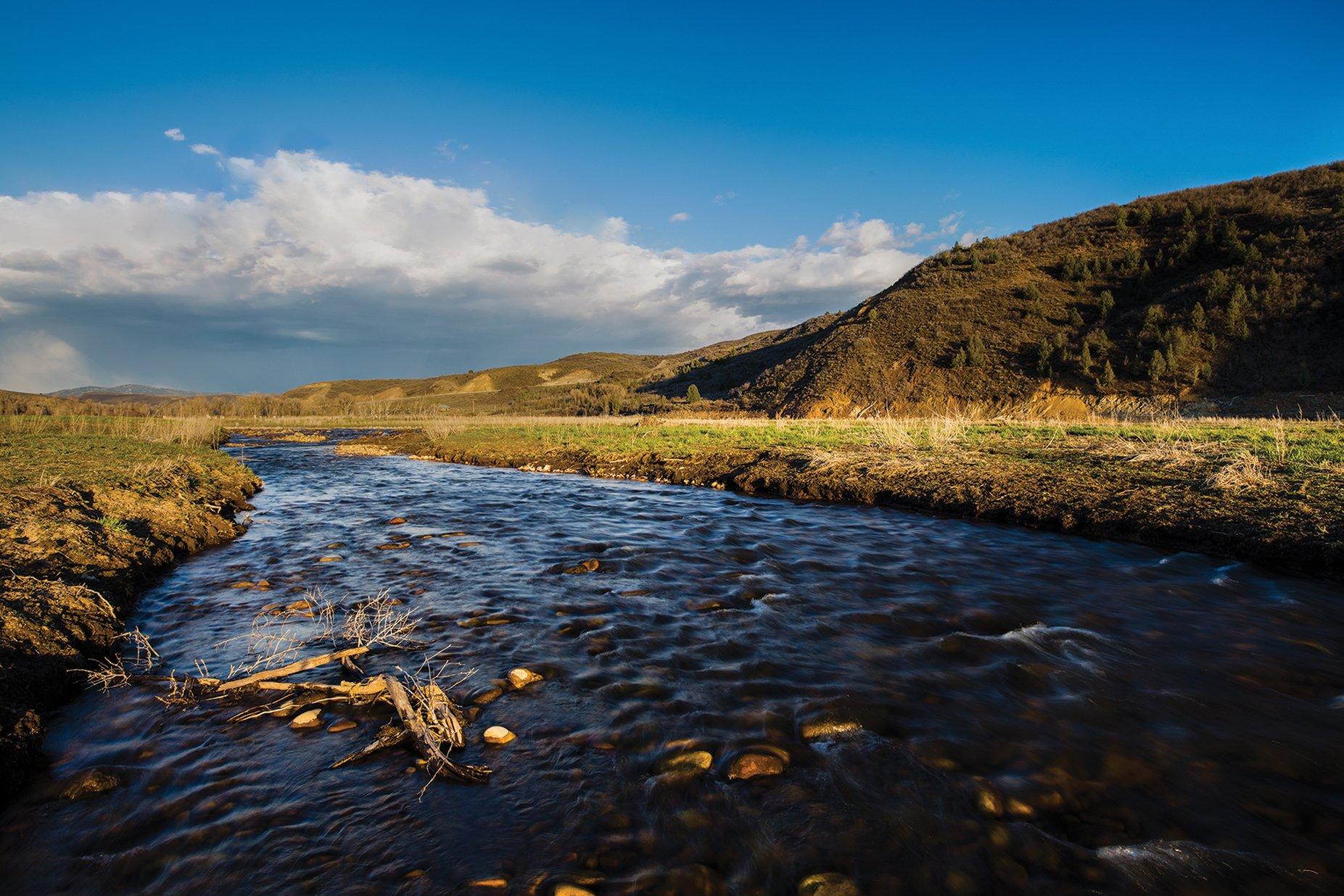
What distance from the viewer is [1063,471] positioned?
1162 centimetres

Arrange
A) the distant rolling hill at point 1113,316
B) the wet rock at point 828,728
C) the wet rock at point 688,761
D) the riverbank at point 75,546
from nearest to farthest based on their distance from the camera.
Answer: the wet rock at point 688,761, the wet rock at point 828,728, the riverbank at point 75,546, the distant rolling hill at point 1113,316

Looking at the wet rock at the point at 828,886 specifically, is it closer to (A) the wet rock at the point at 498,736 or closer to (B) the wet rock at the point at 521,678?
(A) the wet rock at the point at 498,736

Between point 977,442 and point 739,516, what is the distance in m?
9.46

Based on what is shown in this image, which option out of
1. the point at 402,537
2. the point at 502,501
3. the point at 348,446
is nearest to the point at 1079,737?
the point at 402,537

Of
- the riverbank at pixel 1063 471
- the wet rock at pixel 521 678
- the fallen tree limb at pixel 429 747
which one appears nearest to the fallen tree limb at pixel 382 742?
the fallen tree limb at pixel 429 747

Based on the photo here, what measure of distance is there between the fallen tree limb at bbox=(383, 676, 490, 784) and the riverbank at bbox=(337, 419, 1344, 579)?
972 centimetres

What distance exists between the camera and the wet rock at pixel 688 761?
11.9 ft

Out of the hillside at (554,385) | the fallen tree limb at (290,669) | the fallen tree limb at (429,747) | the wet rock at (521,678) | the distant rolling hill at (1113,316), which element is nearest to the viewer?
the fallen tree limb at (429,747)

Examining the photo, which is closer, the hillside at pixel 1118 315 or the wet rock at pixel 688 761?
the wet rock at pixel 688 761

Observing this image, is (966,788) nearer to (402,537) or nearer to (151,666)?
(151,666)

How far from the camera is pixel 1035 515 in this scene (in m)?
9.70

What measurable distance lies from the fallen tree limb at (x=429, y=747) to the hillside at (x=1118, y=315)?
3683 centimetres

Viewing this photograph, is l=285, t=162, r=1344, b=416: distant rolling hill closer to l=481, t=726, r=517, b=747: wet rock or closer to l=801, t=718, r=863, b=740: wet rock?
l=801, t=718, r=863, b=740: wet rock

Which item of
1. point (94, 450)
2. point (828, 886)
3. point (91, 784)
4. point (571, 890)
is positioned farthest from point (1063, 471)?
point (94, 450)
